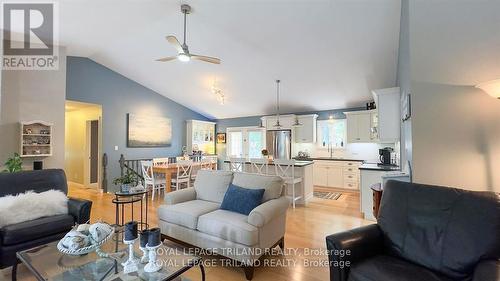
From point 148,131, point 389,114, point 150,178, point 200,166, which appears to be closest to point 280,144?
point 200,166

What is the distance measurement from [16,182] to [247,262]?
9.33ft

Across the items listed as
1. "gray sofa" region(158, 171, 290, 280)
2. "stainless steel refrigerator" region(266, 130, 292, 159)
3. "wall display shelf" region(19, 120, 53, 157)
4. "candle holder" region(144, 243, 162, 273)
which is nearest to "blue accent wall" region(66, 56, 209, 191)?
"wall display shelf" region(19, 120, 53, 157)

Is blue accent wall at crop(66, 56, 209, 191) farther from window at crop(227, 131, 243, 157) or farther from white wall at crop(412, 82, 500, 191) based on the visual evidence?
white wall at crop(412, 82, 500, 191)

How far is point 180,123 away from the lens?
25.9ft

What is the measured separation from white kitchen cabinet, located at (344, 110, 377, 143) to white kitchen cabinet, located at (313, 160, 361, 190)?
67 centimetres

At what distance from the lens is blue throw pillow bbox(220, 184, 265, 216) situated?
2609 millimetres

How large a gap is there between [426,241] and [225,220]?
1.69m

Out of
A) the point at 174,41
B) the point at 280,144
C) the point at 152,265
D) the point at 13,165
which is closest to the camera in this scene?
the point at 152,265

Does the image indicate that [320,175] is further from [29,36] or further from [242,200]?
[29,36]

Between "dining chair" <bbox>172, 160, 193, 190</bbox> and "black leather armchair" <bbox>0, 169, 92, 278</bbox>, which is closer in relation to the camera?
"black leather armchair" <bbox>0, 169, 92, 278</bbox>

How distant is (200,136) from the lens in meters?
8.36

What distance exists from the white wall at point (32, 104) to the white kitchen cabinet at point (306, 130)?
227 inches

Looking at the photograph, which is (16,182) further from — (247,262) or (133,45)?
(133,45)

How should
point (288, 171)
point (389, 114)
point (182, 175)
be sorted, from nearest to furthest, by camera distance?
point (389, 114), point (288, 171), point (182, 175)
